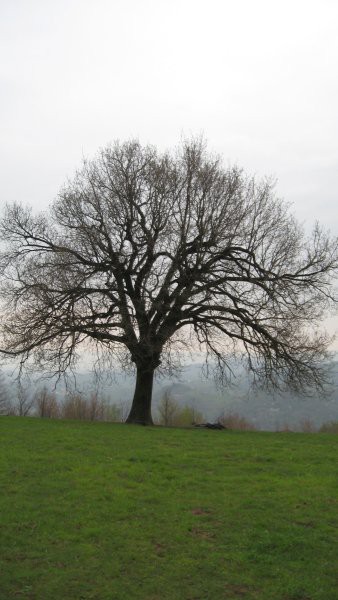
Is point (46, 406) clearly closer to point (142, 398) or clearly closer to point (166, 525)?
point (142, 398)

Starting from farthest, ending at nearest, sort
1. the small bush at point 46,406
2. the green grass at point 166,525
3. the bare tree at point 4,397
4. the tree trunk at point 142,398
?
the bare tree at point 4,397, the small bush at point 46,406, the tree trunk at point 142,398, the green grass at point 166,525

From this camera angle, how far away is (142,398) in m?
27.2

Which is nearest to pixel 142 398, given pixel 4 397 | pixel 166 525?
pixel 166 525

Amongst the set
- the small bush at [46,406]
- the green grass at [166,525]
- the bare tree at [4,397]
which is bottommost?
the green grass at [166,525]

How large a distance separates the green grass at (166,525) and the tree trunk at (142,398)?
11.1 m

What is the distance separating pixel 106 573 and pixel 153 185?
2190 cm

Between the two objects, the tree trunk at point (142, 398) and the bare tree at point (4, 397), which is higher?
the bare tree at point (4, 397)

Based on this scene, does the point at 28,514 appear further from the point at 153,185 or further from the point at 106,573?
the point at 153,185

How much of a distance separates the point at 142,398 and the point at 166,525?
18.1 meters

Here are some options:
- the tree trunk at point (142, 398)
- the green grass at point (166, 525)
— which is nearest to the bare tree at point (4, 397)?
the tree trunk at point (142, 398)

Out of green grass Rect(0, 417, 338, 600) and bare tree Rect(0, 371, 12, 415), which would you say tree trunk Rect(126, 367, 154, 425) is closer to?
green grass Rect(0, 417, 338, 600)

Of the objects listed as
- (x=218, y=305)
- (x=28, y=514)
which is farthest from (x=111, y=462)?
(x=218, y=305)

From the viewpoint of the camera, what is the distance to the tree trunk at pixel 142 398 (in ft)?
88.5

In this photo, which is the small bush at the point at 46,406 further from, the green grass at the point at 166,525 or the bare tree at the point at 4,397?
the green grass at the point at 166,525
